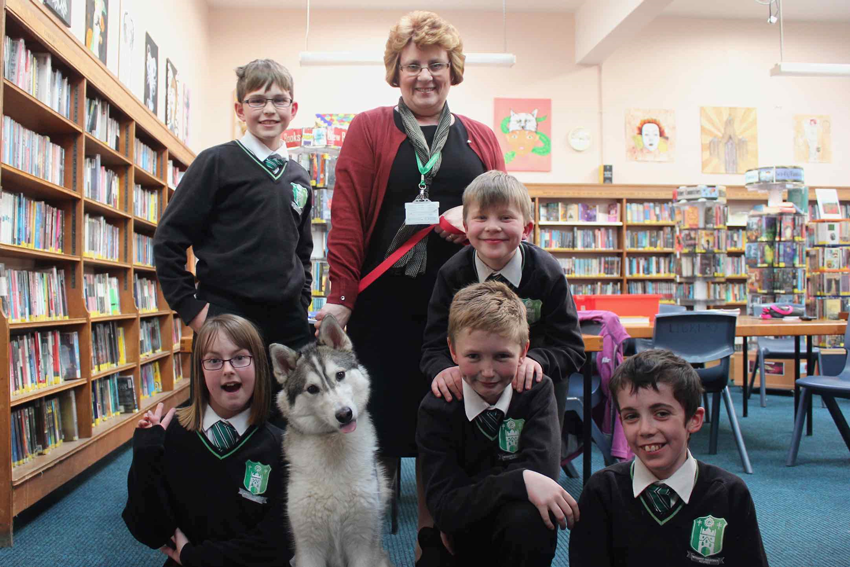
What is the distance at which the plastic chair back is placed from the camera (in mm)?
3531

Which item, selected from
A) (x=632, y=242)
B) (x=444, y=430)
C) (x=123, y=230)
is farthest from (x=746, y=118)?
(x=444, y=430)

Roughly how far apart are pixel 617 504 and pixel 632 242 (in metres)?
8.06

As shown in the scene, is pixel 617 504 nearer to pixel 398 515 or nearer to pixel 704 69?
pixel 398 515

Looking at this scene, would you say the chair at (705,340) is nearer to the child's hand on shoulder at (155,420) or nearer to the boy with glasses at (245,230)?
the boy with glasses at (245,230)

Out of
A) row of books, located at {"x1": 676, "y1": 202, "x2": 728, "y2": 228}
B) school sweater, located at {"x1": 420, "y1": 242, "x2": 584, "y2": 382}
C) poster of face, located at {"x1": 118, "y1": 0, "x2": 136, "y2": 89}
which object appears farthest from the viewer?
row of books, located at {"x1": 676, "y1": 202, "x2": 728, "y2": 228}

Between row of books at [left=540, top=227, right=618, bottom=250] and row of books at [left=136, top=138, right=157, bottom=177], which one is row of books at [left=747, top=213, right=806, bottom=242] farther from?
row of books at [left=136, top=138, right=157, bottom=177]

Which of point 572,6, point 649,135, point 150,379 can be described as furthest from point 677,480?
point 572,6

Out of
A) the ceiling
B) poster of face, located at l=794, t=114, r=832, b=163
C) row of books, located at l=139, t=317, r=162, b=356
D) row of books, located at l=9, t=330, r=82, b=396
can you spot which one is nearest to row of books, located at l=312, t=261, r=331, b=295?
row of books, located at l=139, t=317, r=162, b=356

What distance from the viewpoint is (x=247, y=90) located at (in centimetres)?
181

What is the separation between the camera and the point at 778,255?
→ 6531mm

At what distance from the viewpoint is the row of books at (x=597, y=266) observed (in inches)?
352

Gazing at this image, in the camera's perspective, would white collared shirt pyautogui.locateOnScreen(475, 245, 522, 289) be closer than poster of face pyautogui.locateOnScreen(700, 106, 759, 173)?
Yes

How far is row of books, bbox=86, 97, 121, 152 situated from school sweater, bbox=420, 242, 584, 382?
306 centimetres

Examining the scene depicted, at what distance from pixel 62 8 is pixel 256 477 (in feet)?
10.6
